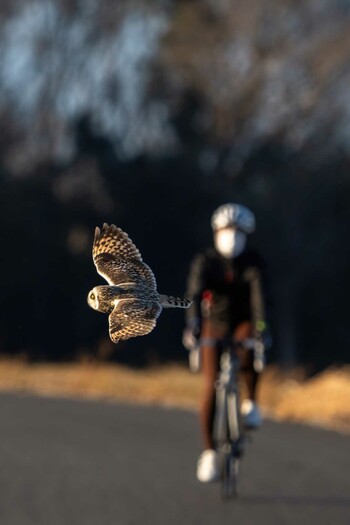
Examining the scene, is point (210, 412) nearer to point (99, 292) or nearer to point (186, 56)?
point (99, 292)

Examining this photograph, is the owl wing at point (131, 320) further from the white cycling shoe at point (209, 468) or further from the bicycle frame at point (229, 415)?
the white cycling shoe at point (209, 468)

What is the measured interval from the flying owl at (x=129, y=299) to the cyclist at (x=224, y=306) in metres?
0.86

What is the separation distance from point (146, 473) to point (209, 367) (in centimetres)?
223

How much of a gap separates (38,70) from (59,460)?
20.8 ft

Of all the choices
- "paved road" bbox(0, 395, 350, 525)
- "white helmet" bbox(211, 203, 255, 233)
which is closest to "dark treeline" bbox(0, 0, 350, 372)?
"paved road" bbox(0, 395, 350, 525)

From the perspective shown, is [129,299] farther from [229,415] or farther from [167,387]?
[167,387]

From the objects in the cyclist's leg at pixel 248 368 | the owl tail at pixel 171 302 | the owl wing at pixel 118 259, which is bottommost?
the owl tail at pixel 171 302

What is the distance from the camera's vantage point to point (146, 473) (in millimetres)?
12539

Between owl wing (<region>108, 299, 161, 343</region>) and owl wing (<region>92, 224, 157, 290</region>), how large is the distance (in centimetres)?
4

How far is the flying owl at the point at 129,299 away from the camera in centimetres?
294

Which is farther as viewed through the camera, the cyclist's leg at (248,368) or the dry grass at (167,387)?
the dry grass at (167,387)

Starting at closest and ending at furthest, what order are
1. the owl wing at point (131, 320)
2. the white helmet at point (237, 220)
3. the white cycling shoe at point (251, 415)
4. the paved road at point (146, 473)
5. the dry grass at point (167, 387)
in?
1. the owl wing at point (131, 320)
2. the white helmet at point (237, 220)
3. the paved road at point (146, 473)
4. the white cycling shoe at point (251, 415)
5. the dry grass at point (167, 387)

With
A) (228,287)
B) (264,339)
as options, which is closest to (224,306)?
(228,287)

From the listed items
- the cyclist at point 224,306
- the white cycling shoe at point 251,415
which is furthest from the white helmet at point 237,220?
the white cycling shoe at point 251,415
